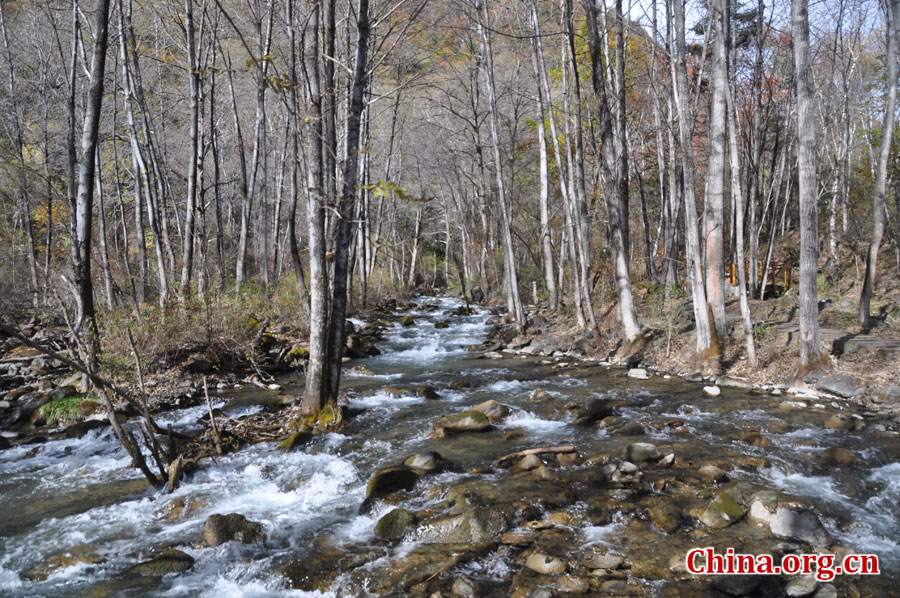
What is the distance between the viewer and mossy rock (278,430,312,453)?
7418mm

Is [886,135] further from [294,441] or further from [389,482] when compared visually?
[294,441]

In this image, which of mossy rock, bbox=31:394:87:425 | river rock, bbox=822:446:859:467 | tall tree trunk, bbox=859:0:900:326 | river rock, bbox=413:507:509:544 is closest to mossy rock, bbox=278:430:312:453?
river rock, bbox=413:507:509:544

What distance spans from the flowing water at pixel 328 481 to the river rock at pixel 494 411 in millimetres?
216

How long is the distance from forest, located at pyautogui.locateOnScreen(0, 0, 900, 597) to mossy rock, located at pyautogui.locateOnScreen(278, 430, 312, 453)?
0.04 m

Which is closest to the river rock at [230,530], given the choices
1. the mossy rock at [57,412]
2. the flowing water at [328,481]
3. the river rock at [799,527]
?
the flowing water at [328,481]

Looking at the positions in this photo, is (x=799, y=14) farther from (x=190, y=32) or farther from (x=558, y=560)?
(x=190, y=32)

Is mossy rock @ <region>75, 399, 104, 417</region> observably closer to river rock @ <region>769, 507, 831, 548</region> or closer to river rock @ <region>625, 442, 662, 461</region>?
river rock @ <region>625, 442, 662, 461</region>

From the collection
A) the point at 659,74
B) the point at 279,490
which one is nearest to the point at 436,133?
the point at 659,74

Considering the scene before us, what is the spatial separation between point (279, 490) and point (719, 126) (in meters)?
10.4

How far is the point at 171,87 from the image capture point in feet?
66.4

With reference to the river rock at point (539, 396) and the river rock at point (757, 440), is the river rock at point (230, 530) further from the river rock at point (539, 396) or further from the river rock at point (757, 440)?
the river rock at point (757, 440)

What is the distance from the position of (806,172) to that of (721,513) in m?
6.78

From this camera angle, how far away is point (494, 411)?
349 inches

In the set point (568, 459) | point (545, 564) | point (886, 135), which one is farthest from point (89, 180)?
point (886, 135)
